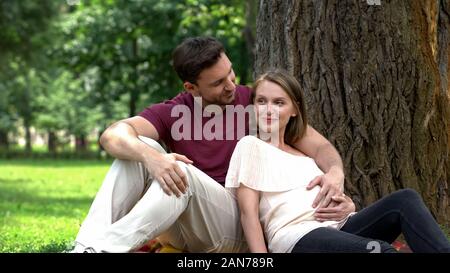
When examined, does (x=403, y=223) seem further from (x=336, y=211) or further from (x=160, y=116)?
(x=160, y=116)

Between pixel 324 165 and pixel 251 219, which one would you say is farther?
pixel 324 165

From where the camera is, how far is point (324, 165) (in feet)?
15.4

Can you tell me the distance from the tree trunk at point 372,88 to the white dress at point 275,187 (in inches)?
45.2

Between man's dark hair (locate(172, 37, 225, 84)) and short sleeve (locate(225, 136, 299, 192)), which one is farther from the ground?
man's dark hair (locate(172, 37, 225, 84))

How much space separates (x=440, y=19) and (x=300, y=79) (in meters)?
1.72

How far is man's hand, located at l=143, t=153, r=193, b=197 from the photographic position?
4172 millimetres

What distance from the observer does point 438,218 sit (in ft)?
18.7

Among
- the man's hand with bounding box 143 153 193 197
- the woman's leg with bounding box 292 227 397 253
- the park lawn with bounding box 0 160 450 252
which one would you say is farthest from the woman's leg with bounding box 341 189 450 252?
the park lawn with bounding box 0 160 450 252

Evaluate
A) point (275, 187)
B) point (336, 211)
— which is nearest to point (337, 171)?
point (336, 211)

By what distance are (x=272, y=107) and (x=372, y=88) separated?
1.29m

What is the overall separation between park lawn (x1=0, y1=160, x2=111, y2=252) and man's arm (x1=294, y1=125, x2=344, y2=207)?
86.9 inches

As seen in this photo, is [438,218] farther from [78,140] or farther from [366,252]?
[78,140]

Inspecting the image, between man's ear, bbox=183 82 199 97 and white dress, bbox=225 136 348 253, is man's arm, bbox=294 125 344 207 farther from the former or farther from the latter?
man's ear, bbox=183 82 199 97

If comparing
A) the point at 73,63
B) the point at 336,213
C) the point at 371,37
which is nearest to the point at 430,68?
the point at 371,37
